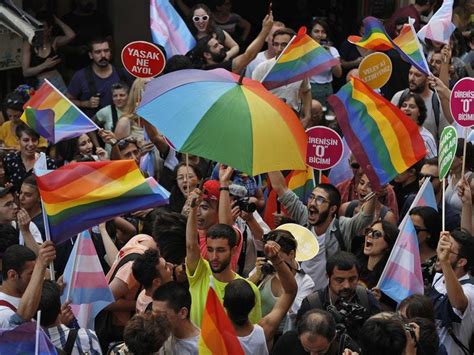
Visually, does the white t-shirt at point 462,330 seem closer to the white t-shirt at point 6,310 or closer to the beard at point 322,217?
the beard at point 322,217

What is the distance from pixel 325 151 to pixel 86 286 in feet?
9.61

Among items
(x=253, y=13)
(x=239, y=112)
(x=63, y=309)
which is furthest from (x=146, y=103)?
(x=253, y=13)

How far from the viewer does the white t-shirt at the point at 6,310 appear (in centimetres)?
822

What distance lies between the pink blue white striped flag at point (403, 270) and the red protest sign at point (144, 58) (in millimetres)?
3662

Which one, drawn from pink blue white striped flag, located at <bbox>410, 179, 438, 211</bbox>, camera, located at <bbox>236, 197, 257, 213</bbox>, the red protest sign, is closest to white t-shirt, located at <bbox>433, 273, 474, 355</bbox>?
pink blue white striped flag, located at <bbox>410, 179, 438, 211</bbox>

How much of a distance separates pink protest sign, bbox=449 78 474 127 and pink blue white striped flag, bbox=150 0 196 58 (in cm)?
360

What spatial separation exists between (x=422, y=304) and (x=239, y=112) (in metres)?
1.77

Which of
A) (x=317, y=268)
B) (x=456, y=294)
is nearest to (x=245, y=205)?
(x=317, y=268)

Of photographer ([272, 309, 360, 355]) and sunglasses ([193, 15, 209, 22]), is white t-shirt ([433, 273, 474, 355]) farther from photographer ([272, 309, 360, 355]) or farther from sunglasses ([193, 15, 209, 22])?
sunglasses ([193, 15, 209, 22])

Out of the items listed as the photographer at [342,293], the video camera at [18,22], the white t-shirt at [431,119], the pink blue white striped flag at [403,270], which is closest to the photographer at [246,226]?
the pink blue white striped flag at [403,270]

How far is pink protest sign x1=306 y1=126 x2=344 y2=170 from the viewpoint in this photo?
1117cm

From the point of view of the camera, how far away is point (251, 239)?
34.1 feet

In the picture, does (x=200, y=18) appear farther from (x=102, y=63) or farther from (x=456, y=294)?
(x=456, y=294)

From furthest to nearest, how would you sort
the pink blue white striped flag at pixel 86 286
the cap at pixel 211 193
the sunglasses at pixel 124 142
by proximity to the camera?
the sunglasses at pixel 124 142 → the cap at pixel 211 193 → the pink blue white striped flag at pixel 86 286
